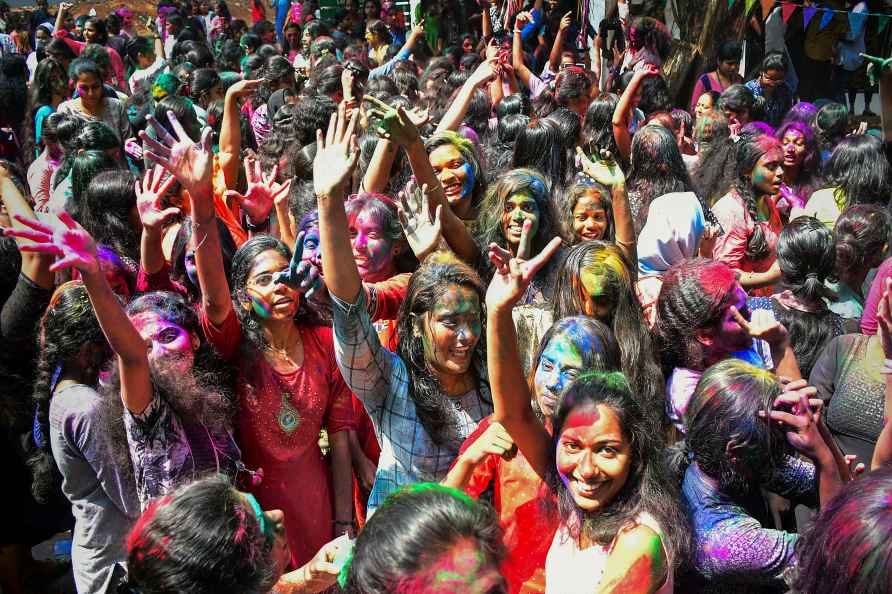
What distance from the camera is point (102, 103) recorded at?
6953 millimetres

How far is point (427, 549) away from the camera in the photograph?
5.68ft

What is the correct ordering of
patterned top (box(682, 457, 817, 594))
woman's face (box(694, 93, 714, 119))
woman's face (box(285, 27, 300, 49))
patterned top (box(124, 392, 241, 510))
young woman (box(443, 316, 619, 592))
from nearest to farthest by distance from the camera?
patterned top (box(682, 457, 817, 594)) < young woman (box(443, 316, 619, 592)) < patterned top (box(124, 392, 241, 510)) < woman's face (box(694, 93, 714, 119)) < woman's face (box(285, 27, 300, 49))

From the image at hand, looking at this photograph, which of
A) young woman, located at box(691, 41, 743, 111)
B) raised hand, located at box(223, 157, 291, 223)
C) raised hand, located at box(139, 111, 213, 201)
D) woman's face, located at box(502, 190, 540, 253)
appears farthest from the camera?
young woman, located at box(691, 41, 743, 111)

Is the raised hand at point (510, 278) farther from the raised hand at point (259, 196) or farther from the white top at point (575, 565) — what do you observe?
the raised hand at point (259, 196)

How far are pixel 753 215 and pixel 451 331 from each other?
301 cm

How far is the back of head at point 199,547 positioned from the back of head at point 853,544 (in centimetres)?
118

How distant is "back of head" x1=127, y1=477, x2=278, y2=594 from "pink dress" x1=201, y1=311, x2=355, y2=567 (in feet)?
2.93

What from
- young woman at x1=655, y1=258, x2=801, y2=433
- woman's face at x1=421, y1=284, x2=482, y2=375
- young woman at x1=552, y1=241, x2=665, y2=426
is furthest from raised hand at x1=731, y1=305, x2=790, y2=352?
woman's face at x1=421, y1=284, x2=482, y2=375

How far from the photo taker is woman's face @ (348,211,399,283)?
3467 mm

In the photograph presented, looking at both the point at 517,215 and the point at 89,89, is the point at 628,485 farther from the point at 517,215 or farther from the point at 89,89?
the point at 89,89

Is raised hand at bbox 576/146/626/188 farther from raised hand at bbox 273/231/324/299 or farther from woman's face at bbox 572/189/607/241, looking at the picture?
raised hand at bbox 273/231/324/299

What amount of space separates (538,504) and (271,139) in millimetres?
4238

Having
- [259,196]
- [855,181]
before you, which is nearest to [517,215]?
[259,196]

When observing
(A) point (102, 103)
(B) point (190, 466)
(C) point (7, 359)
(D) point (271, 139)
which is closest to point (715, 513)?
(B) point (190, 466)
